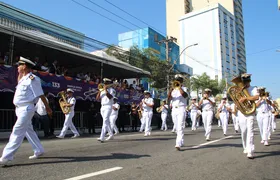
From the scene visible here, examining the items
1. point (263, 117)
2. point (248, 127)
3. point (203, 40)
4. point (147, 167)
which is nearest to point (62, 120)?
point (263, 117)

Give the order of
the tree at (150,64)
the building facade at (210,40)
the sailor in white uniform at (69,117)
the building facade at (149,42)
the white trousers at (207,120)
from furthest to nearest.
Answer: the building facade at (210,40) → the building facade at (149,42) → the tree at (150,64) → the sailor in white uniform at (69,117) → the white trousers at (207,120)

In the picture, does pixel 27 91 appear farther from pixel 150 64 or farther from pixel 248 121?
pixel 150 64

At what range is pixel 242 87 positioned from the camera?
675 centimetres

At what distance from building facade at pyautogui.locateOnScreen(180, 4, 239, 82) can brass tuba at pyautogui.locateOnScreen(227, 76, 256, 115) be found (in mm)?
82958

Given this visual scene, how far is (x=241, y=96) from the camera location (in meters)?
6.81

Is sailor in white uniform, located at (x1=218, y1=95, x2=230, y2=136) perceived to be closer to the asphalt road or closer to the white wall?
the asphalt road

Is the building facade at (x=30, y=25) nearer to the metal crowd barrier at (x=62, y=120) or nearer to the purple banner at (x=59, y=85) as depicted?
the purple banner at (x=59, y=85)

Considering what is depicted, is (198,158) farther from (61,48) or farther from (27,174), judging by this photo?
(61,48)

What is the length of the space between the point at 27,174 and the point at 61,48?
13346 mm

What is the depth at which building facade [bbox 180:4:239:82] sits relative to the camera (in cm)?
9231

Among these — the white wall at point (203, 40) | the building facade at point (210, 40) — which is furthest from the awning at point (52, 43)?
the white wall at point (203, 40)

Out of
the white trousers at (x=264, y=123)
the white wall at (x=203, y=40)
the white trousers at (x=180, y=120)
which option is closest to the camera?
the white trousers at (x=180, y=120)

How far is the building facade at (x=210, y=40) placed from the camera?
3634 inches

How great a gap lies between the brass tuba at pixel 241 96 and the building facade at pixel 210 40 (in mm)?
82958
